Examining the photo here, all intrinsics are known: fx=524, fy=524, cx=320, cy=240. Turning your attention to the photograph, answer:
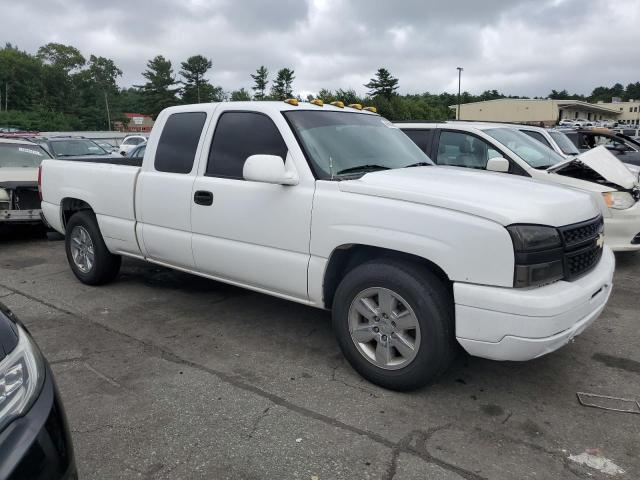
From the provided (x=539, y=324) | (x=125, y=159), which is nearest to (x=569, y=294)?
(x=539, y=324)

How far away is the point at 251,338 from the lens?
430 cm

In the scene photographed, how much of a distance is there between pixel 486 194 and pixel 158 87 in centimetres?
9406

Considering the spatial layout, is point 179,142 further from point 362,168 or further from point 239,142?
point 362,168

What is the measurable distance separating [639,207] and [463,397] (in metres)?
4.19

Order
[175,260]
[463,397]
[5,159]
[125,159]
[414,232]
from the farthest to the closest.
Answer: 1. [5,159]
2. [125,159]
3. [175,260]
4. [463,397]
5. [414,232]

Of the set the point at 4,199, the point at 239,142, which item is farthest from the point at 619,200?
the point at 4,199

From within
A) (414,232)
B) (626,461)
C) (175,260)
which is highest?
(414,232)

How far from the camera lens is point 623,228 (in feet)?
20.0

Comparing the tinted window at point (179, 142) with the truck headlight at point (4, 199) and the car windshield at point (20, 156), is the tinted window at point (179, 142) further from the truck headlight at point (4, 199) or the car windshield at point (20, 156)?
the car windshield at point (20, 156)

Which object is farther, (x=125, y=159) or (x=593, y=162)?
(x=125, y=159)

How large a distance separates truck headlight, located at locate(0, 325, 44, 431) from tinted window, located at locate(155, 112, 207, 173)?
106 inches

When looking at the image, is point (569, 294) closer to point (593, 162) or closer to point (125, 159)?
point (593, 162)

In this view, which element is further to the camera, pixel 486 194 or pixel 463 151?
pixel 463 151

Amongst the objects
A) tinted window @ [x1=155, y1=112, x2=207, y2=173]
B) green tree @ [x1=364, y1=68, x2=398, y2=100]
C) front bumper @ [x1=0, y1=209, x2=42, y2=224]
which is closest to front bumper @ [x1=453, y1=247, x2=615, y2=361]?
tinted window @ [x1=155, y1=112, x2=207, y2=173]
